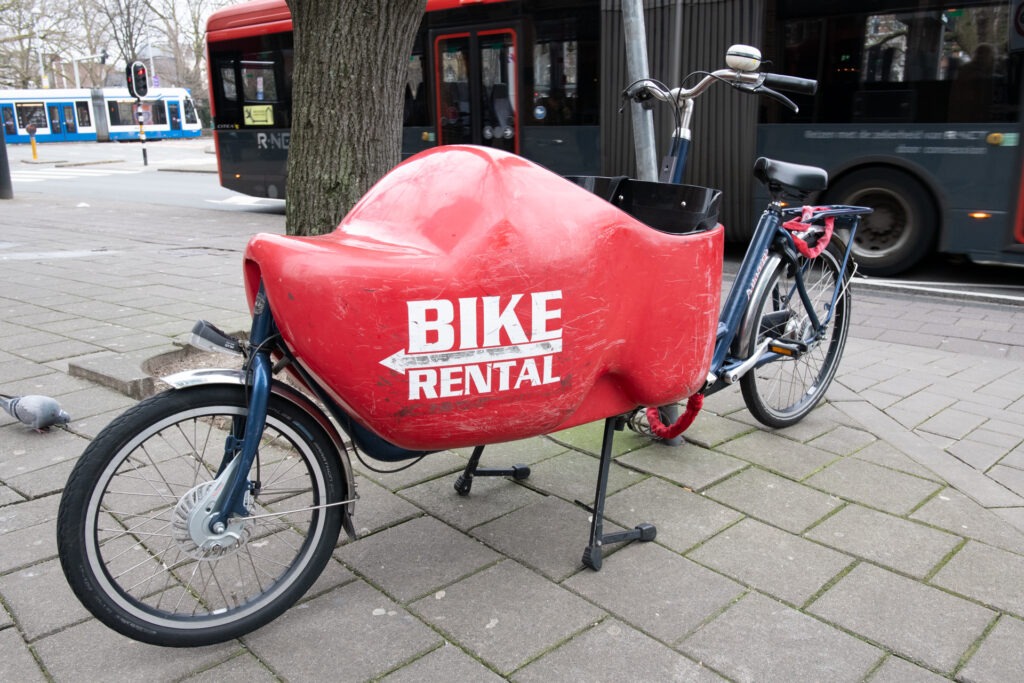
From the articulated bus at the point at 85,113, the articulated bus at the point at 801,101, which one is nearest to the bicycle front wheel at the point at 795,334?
the articulated bus at the point at 801,101

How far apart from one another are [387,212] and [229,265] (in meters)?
6.10

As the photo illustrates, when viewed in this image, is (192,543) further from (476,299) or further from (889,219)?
(889,219)

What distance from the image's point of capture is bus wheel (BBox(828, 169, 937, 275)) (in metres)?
7.24

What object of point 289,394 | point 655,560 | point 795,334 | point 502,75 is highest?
point 502,75

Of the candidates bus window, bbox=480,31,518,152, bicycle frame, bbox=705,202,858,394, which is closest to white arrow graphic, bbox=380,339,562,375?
bicycle frame, bbox=705,202,858,394

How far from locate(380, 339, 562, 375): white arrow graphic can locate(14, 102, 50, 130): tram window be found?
149 feet

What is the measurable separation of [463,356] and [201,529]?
79 centimetres

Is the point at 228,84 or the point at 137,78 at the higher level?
the point at 137,78

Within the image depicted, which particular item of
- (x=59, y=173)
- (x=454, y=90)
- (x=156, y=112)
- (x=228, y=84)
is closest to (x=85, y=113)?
(x=156, y=112)

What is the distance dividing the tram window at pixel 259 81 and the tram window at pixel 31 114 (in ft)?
110

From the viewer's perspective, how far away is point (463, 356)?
2037 mm

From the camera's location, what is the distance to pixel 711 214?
268cm

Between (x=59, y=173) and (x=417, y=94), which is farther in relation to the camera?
(x=59, y=173)

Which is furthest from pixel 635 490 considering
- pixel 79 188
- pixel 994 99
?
pixel 79 188
